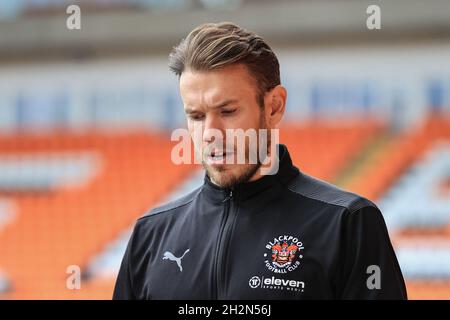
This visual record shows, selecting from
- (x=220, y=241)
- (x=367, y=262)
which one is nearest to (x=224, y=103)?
(x=220, y=241)

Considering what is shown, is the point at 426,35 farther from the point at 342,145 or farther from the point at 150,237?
the point at 150,237

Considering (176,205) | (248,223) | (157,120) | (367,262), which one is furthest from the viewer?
(157,120)

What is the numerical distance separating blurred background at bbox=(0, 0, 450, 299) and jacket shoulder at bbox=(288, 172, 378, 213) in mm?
4019

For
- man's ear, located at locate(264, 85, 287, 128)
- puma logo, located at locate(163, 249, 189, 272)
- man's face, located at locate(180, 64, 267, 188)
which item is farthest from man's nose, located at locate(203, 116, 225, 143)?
puma logo, located at locate(163, 249, 189, 272)

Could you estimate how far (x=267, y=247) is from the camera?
48.5 inches

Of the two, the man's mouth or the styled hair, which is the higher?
the styled hair

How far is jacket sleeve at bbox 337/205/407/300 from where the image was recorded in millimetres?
1155

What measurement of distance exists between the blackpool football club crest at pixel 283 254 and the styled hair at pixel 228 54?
243mm

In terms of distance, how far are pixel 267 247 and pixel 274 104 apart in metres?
0.26

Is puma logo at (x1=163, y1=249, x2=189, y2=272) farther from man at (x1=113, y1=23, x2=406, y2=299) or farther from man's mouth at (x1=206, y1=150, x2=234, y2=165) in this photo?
man's mouth at (x1=206, y1=150, x2=234, y2=165)

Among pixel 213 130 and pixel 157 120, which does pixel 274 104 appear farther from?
pixel 157 120

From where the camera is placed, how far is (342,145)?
19.4 feet

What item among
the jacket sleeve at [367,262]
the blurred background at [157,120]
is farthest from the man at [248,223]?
the blurred background at [157,120]

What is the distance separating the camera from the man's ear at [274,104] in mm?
1297
